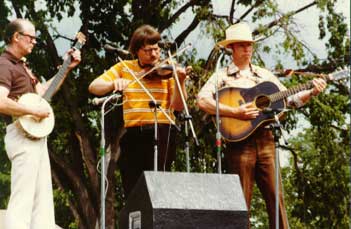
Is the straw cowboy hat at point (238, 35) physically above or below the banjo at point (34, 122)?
above

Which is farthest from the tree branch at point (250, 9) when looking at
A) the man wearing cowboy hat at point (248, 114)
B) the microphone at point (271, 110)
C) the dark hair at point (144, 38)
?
the dark hair at point (144, 38)

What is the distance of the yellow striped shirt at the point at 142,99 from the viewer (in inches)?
222

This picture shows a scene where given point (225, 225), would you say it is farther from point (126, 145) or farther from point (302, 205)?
point (302, 205)

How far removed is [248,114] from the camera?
19.6 feet

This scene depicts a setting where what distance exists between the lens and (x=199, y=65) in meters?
13.2

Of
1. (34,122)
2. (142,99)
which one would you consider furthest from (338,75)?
(34,122)

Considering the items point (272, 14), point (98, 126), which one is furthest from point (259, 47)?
point (98, 126)

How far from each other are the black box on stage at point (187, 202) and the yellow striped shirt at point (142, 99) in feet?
2.78

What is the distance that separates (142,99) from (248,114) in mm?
821

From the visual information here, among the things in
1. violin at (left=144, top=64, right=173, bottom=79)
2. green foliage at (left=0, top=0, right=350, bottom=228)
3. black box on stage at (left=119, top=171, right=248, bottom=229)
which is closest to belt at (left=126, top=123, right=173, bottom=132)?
violin at (left=144, top=64, right=173, bottom=79)

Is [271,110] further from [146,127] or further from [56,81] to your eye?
[56,81]

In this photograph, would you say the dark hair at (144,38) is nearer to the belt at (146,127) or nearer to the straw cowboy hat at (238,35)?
the belt at (146,127)

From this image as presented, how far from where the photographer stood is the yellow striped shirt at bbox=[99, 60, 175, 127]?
18.5 ft

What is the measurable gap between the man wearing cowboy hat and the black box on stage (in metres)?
0.96
